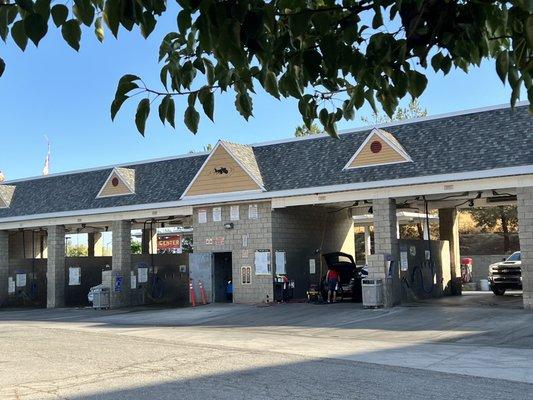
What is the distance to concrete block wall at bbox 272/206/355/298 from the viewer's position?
27.8 m

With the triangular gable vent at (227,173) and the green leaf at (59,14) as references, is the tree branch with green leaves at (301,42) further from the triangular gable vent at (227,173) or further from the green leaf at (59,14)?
the triangular gable vent at (227,173)

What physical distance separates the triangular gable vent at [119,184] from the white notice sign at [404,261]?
13.8 meters

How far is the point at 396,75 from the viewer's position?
3523 millimetres

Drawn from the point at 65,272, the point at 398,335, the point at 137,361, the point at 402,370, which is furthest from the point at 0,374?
the point at 65,272

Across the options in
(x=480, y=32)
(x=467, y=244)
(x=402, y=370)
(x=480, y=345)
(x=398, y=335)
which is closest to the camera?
(x=480, y=32)

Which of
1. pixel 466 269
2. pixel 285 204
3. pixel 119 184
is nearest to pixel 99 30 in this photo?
pixel 285 204

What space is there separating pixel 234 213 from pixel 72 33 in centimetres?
2552

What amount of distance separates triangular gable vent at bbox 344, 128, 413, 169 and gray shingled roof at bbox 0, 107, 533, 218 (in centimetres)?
24

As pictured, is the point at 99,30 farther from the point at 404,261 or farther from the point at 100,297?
the point at 100,297

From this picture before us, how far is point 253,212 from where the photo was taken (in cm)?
2772

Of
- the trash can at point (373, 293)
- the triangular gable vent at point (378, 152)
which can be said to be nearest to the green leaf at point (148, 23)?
the trash can at point (373, 293)

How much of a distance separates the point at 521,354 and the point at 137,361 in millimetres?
7724

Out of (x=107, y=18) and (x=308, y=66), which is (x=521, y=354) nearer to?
(x=308, y=66)

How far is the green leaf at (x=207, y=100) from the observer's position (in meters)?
3.39
